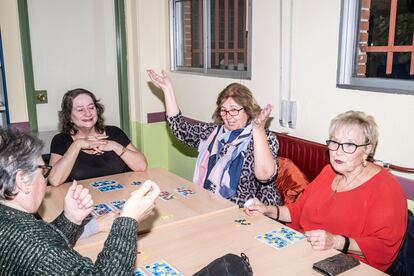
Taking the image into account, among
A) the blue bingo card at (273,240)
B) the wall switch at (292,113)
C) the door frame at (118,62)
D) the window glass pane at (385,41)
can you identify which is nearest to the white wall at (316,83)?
the wall switch at (292,113)

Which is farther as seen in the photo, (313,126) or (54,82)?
(54,82)

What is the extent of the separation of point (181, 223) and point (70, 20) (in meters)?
3.01

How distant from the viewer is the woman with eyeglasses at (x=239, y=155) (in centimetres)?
238

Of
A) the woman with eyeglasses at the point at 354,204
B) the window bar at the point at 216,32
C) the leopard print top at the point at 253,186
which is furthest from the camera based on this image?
the window bar at the point at 216,32

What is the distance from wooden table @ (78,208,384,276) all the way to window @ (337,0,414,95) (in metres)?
1.13

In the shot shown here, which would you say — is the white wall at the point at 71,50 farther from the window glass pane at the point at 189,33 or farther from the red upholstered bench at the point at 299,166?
the red upholstered bench at the point at 299,166

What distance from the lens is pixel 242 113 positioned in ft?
8.80

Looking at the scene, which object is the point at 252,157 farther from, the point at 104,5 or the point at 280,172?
the point at 104,5

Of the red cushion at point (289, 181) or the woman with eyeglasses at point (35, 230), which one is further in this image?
the red cushion at point (289, 181)

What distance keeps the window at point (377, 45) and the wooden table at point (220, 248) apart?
1133 millimetres

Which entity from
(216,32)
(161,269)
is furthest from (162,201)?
(216,32)

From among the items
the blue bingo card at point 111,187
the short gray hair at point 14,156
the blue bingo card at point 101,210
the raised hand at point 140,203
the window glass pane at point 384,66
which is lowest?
the blue bingo card at point 111,187

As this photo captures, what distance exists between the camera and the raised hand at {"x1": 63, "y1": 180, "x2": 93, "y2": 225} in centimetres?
166

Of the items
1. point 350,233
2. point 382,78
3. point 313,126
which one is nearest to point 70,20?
point 313,126
